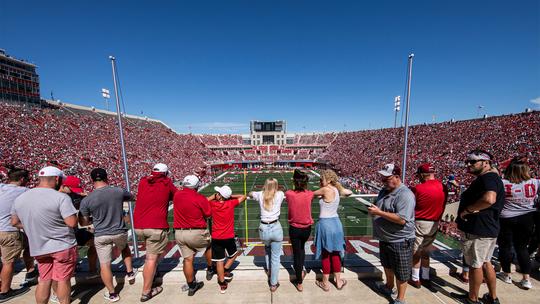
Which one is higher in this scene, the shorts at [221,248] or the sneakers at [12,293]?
the shorts at [221,248]

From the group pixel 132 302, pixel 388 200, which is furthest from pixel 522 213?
pixel 132 302

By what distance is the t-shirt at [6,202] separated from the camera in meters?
3.27

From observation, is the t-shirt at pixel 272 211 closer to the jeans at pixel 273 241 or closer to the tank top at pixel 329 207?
the jeans at pixel 273 241

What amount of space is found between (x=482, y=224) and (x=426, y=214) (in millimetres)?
590

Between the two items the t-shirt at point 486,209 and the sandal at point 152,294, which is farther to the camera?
the sandal at point 152,294

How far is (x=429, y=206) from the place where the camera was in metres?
3.32

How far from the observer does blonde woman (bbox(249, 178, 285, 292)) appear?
3.19 metres

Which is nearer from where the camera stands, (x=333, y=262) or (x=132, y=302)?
(x=132, y=302)

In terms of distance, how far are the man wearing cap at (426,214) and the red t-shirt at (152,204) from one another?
3612 mm

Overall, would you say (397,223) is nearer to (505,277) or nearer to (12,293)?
(505,277)

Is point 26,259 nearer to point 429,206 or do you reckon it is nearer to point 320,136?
point 429,206

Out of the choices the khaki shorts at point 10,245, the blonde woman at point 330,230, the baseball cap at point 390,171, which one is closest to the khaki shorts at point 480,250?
the baseball cap at point 390,171

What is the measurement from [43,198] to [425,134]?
5038 cm

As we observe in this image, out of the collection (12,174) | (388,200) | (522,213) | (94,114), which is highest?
(94,114)
